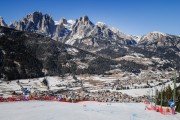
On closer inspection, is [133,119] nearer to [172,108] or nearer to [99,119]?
[99,119]

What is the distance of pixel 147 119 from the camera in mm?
56312

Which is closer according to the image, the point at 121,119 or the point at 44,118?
the point at 44,118

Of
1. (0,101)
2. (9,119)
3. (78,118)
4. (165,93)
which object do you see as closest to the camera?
(9,119)

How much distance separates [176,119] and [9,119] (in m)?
34.2

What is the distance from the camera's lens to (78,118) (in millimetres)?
49469

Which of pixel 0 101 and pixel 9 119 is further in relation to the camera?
pixel 0 101

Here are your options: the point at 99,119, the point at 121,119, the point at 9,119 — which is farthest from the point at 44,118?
the point at 121,119

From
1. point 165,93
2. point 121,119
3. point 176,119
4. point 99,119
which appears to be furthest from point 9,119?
point 165,93

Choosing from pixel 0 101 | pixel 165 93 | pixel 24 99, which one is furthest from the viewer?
pixel 165 93

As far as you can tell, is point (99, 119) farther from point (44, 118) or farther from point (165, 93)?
point (165, 93)

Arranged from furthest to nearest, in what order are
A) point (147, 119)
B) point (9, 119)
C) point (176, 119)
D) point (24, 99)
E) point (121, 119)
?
1. point (24, 99)
2. point (176, 119)
3. point (147, 119)
4. point (121, 119)
5. point (9, 119)

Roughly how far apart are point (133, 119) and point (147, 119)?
3694 millimetres

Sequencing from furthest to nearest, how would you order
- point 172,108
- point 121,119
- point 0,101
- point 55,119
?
point 0,101 < point 172,108 < point 121,119 < point 55,119

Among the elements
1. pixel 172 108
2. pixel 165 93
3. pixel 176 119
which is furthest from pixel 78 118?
pixel 165 93
